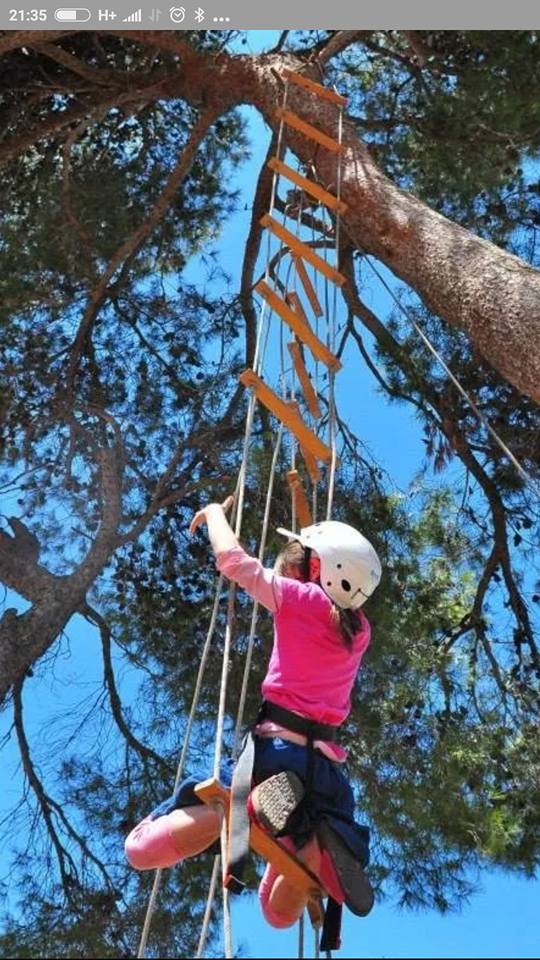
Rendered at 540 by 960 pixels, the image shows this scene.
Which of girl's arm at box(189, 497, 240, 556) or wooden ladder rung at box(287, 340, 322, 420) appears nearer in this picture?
girl's arm at box(189, 497, 240, 556)

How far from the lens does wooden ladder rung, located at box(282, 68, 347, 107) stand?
3664mm

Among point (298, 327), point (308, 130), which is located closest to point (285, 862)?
point (298, 327)

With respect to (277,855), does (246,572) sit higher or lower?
higher

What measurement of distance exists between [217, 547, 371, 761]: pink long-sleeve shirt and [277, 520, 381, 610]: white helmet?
→ 3 centimetres

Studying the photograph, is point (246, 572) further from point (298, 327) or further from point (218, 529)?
point (298, 327)

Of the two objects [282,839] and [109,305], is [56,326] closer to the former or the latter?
[109,305]

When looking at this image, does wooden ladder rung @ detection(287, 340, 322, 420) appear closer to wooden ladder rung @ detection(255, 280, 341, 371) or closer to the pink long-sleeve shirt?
wooden ladder rung @ detection(255, 280, 341, 371)

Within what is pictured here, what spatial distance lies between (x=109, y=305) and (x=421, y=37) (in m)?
1.52

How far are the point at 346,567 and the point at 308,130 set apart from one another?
1975 millimetres

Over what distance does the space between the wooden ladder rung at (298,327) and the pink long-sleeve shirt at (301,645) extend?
0.85 m

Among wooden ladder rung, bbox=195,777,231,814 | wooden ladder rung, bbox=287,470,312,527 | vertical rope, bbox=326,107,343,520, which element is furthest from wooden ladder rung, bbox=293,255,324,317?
wooden ladder rung, bbox=195,777,231,814

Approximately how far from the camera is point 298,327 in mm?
2836

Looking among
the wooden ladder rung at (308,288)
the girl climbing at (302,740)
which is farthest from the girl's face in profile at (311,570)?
the wooden ladder rung at (308,288)

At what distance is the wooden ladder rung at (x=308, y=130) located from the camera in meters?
3.53
